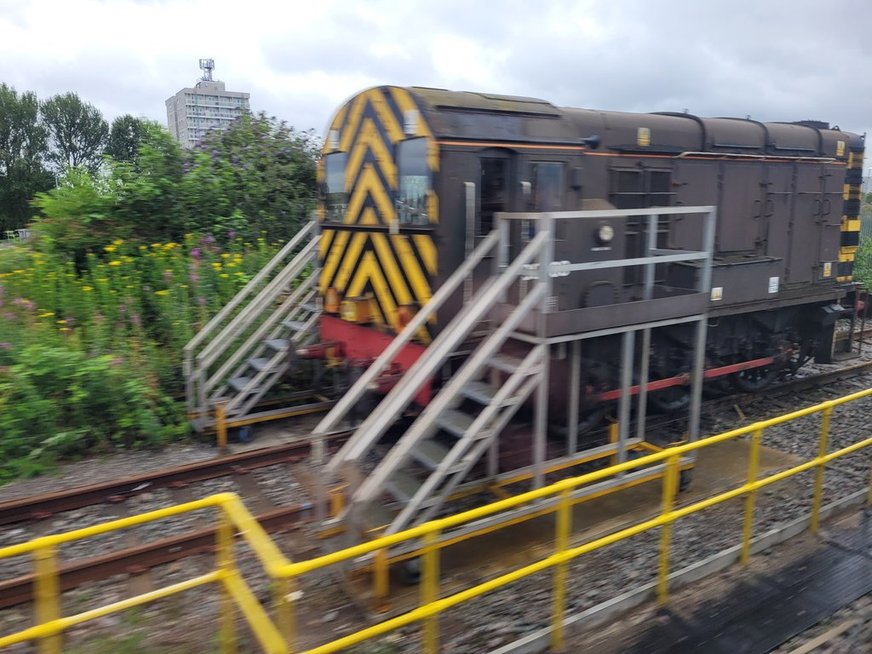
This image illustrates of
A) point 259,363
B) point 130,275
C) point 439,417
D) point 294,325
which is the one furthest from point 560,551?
point 130,275

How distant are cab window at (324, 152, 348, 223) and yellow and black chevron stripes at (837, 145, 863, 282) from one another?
7.39 metres

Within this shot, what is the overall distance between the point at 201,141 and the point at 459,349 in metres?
8.72

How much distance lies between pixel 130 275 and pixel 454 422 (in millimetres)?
6100

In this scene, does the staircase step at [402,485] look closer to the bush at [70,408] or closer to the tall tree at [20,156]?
the bush at [70,408]

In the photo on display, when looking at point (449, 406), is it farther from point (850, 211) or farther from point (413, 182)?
point (850, 211)

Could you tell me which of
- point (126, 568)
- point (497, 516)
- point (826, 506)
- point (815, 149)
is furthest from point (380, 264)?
point (815, 149)

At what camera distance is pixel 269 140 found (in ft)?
40.0

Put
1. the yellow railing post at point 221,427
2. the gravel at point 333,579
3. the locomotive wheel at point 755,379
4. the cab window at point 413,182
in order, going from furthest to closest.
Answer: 1. the locomotive wheel at point 755,379
2. the yellow railing post at point 221,427
3. the cab window at point 413,182
4. the gravel at point 333,579

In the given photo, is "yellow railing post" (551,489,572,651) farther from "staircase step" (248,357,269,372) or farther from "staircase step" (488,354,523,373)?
"staircase step" (248,357,269,372)

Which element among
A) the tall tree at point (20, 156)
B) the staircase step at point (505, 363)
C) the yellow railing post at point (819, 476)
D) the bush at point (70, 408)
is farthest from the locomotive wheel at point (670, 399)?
the tall tree at point (20, 156)

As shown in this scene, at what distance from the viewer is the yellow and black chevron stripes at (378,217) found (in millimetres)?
5824

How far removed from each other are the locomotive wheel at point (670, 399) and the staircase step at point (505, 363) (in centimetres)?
284

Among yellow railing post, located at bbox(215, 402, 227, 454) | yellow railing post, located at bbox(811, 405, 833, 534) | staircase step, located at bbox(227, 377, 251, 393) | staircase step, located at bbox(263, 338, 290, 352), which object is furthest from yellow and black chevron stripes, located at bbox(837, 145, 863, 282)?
yellow railing post, located at bbox(215, 402, 227, 454)

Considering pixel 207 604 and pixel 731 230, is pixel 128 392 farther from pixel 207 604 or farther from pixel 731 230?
pixel 731 230
